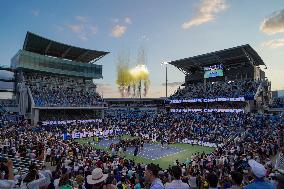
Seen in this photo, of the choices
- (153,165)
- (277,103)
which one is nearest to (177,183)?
(153,165)

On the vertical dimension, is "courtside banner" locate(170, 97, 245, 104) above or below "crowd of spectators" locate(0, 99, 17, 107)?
above

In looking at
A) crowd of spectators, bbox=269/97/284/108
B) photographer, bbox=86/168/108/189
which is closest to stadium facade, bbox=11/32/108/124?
crowd of spectators, bbox=269/97/284/108

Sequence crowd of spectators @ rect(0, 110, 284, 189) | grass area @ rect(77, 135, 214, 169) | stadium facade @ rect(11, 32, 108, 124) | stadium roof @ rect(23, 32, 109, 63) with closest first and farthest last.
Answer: crowd of spectators @ rect(0, 110, 284, 189)
grass area @ rect(77, 135, 214, 169)
stadium facade @ rect(11, 32, 108, 124)
stadium roof @ rect(23, 32, 109, 63)

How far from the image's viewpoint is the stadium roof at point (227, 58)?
60.9m

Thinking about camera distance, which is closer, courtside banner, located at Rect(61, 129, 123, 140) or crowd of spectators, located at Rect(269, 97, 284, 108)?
courtside banner, located at Rect(61, 129, 123, 140)

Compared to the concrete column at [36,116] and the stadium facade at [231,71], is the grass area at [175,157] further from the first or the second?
the concrete column at [36,116]

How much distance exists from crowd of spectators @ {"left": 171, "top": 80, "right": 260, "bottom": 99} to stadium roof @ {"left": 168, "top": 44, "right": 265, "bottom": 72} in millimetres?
4988

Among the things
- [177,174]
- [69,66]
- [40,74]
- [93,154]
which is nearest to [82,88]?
[69,66]

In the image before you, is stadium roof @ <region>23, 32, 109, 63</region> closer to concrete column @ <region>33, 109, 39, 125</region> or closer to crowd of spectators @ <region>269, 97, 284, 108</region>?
concrete column @ <region>33, 109, 39, 125</region>

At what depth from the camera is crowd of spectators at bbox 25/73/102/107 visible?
61.7 meters

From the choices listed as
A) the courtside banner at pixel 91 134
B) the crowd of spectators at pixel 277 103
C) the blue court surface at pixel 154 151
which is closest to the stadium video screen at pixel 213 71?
the crowd of spectators at pixel 277 103

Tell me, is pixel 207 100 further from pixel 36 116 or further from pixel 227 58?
pixel 36 116

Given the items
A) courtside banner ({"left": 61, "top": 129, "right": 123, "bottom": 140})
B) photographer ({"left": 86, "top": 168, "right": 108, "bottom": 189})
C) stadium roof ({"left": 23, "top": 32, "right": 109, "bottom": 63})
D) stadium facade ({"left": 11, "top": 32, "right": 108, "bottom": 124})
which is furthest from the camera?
stadium roof ({"left": 23, "top": 32, "right": 109, "bottom": 63})

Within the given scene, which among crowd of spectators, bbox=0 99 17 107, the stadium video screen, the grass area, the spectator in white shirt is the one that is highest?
the stadium video screen
